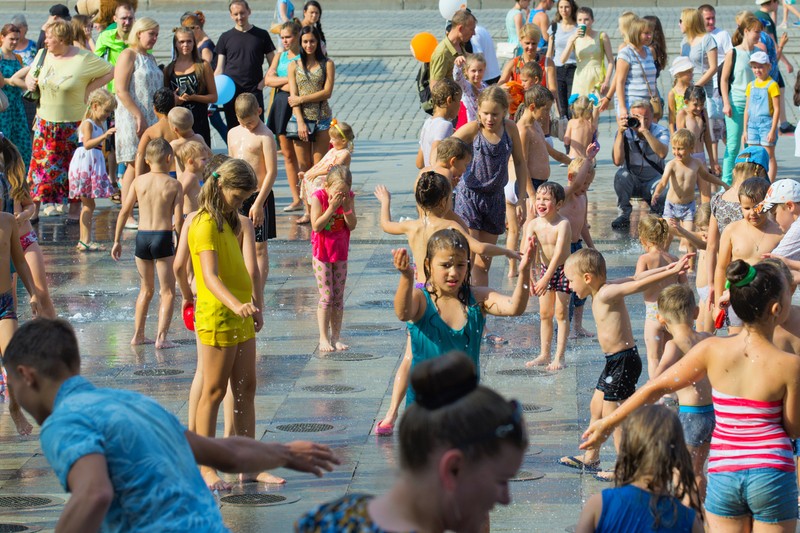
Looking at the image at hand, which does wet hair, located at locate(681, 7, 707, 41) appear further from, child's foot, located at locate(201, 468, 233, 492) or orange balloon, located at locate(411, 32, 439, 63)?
child's foot, located at locate(201, 468, 233, 492)

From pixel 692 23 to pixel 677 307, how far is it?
10.7 metres

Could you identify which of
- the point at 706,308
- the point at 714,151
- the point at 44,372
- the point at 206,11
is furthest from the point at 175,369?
A: the point at 206,11

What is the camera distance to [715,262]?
332 inches

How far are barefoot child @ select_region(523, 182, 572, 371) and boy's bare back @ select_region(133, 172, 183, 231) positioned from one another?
A: 8.54ft

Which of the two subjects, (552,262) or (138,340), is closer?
(552,262)

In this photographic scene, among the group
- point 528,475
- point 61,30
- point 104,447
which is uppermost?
point 104,447

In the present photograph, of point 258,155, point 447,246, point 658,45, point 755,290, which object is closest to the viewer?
point 755,290

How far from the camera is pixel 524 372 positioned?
899 cm

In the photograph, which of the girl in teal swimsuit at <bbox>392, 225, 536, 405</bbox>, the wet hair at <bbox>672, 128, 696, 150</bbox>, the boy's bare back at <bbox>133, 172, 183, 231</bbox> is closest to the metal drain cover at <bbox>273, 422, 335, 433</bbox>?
the girl in teal swimsuit at <bbox>392, 225, 536, 405</bbox>

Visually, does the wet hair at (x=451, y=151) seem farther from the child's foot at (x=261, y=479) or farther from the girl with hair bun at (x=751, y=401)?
the girl with hair bun at (x=751, y=401)

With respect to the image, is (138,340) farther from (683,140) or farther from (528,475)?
(683,140)

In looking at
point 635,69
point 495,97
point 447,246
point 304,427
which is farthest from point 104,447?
point 635,69

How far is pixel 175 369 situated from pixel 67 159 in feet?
19.1

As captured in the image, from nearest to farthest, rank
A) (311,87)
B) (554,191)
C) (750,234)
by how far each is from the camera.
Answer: (750,234) < (554,191) < (311,87)
